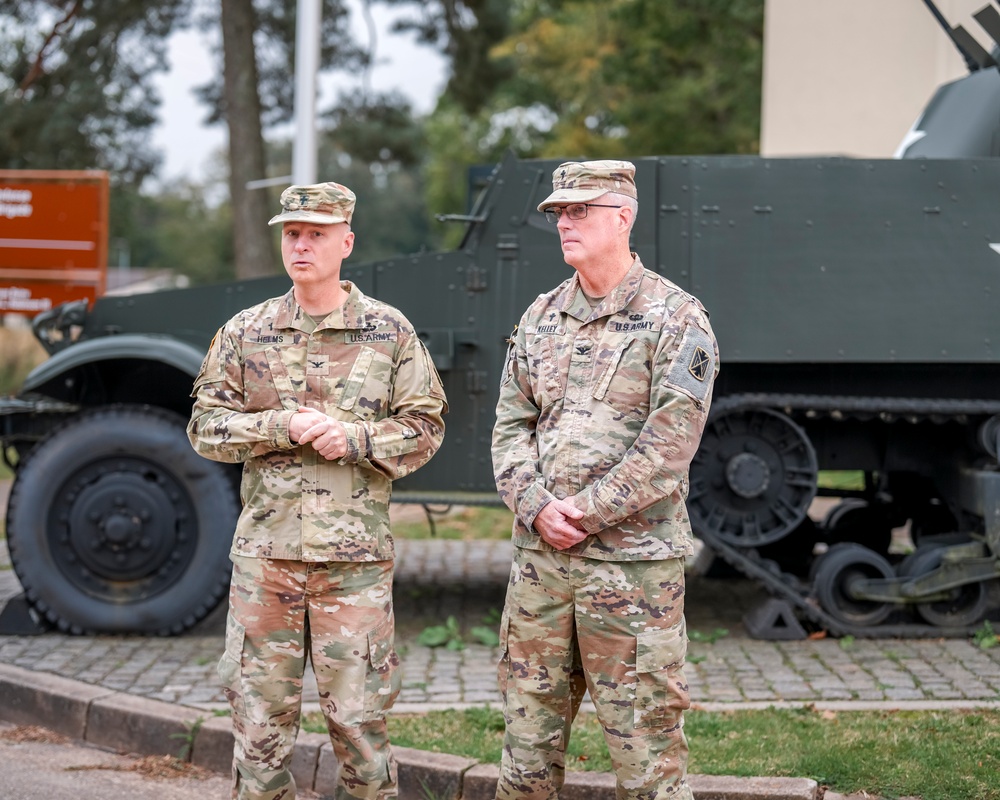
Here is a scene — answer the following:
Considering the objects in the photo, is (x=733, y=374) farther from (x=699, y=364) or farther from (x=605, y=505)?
(x=605, y=505)

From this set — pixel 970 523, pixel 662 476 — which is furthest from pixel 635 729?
pixel 970 523

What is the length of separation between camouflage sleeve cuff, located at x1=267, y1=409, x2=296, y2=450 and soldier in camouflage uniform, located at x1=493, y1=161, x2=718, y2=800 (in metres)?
0.58

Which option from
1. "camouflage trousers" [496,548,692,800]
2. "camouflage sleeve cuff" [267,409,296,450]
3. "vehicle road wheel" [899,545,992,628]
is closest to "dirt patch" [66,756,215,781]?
"camouflage trousers" [496,548,692,800]

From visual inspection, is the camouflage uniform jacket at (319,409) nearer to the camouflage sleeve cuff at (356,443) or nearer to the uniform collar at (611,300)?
Answer: the camouflage sleeve cuff at (356,443)

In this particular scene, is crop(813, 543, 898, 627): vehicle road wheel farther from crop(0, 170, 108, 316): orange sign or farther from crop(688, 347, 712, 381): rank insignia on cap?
crop(0, 170, 108, 316): orange sign

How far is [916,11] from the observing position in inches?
483

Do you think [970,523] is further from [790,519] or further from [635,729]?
[635,729]

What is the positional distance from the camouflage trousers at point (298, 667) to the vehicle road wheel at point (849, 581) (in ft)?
10.4

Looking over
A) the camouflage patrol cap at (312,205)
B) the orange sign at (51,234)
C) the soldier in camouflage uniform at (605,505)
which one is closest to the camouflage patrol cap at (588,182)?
the soldier in camouflage uniform at (605,505)

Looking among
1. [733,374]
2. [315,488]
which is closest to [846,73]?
[733,374]

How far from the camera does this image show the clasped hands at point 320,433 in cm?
348

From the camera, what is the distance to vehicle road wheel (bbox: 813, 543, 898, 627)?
20.3 ft

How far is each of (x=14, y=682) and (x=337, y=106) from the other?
1611 cm

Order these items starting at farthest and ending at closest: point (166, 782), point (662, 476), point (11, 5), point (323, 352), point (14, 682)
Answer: point (11, 5), point (14, 682), point (166, 782), point (323, 352), point (662, 476)
